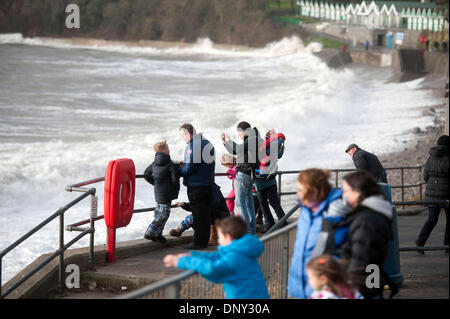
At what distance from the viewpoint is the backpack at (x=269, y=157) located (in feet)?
27.6

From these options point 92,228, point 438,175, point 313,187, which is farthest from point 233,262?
point 438,175

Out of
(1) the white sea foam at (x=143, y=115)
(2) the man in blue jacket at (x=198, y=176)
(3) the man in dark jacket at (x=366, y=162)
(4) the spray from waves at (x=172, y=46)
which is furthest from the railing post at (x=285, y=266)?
(4) the spray from waves at (x=172, y=46)

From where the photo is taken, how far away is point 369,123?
36.8m

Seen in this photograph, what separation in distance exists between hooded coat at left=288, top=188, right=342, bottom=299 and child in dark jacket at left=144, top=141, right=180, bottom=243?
3436 millimetres

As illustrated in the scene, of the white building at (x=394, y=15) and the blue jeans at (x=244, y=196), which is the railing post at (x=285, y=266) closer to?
the blue jeans at (x=244, y=196)

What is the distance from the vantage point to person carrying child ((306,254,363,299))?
4148 mm

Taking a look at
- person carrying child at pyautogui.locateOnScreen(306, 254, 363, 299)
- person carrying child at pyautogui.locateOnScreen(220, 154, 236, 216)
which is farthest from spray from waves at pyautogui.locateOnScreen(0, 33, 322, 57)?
person carrying child at pyautogui.locateOnScreen(306, 254, 363, 299)

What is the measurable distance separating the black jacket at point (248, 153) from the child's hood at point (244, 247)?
384 centimetres

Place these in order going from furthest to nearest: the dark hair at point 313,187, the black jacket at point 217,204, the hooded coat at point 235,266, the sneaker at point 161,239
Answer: the sneaker at point 161,239
the black jacket at point 217,204
the dark hair at point 313,187
the hooded coat at point 235,266

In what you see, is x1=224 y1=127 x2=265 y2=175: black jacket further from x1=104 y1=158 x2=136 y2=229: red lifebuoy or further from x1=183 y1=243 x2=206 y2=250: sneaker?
x1=104 y1=158 x2=136 y2=229: red lifebuoy

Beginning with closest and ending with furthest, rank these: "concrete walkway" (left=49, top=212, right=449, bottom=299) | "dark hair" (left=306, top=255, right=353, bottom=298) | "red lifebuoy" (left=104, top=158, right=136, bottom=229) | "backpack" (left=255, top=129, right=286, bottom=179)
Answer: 1. "dark hair" (left=306, top=255, right=353, bottom=298)
2. "concrete walkway" (left=49, top=212, right=449, bottom=299)
3. "red lifebuoy" (left=104, top=158, right=136, bottom=229)
4. "backpack" (left=255, top=129, right=286, bottom=179)

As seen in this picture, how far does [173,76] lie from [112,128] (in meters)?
43.9
